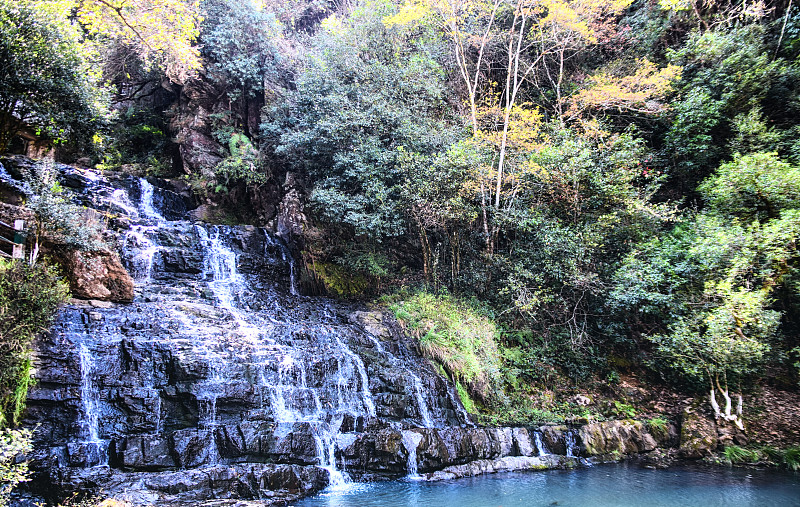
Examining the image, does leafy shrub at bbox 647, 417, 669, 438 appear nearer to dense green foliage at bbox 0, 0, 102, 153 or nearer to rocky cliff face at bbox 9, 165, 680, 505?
rocky cliff face at bbox 9, 165, 680, 505

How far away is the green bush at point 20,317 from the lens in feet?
22.6

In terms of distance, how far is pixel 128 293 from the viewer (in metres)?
10.7

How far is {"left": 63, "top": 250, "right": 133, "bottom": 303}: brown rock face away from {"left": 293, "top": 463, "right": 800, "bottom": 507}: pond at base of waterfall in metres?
7.16

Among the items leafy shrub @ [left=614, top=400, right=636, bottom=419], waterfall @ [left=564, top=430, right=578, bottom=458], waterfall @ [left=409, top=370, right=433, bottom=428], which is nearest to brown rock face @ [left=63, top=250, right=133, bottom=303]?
waterfall @ [left=409, top=370, right=433, bottom=428]

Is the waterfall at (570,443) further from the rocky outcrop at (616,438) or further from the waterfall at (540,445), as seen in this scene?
the waterfall at (540,445)

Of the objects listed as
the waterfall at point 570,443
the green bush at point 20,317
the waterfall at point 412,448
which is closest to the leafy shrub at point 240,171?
the green bush at point 20,317

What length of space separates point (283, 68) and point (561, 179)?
1417 cm

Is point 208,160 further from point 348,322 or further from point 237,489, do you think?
point 237,489

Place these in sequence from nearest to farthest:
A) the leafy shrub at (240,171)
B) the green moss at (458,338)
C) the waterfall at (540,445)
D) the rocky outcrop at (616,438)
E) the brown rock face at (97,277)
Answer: the brown rock face at (97,277)
the waterfall at (540,445)
the rocky outcrop at (616,438)
the green moss at (458,338)
the leafy shrub at (240,171)

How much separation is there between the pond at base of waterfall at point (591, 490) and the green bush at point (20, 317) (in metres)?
5.07

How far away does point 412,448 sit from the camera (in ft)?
29.4

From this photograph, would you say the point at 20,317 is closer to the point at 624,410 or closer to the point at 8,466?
the point at 8,466

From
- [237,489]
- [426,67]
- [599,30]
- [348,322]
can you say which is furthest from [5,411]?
[599,30]

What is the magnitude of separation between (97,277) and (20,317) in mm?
2801
